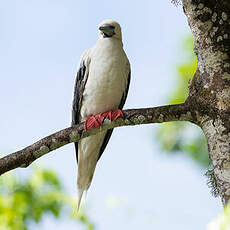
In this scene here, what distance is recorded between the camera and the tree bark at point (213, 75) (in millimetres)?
3213

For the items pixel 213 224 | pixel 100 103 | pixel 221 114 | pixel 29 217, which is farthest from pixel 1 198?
pixel 213 224

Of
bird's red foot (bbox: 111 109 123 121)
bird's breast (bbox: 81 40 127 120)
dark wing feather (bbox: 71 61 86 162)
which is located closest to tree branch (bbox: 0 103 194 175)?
bird's red foot (bbox: 111 109 123 121)

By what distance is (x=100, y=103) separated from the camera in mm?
4871

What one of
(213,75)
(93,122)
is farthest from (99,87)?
(213,75)

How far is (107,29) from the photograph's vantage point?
5219mm

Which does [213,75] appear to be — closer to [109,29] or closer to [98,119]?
[98,119]

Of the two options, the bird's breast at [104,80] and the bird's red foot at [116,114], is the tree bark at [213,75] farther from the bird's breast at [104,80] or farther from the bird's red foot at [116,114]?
the bird's breast at [104,80]

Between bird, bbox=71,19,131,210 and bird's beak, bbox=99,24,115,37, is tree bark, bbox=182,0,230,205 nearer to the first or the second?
bird, bbox=71,19,131,210

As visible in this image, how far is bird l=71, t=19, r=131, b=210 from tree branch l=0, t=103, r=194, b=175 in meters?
0.92

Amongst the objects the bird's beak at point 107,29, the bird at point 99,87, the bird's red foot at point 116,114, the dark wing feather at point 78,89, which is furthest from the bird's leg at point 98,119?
the bird's beak at point 107,29

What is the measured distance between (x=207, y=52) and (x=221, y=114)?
50 centimetres

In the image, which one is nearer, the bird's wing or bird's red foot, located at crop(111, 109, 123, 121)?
bird's red foot, located at crop(111, 109, 123, 121)

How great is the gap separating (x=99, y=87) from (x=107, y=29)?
0.77 m

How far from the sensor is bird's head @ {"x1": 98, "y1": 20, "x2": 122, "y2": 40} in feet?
17.1
